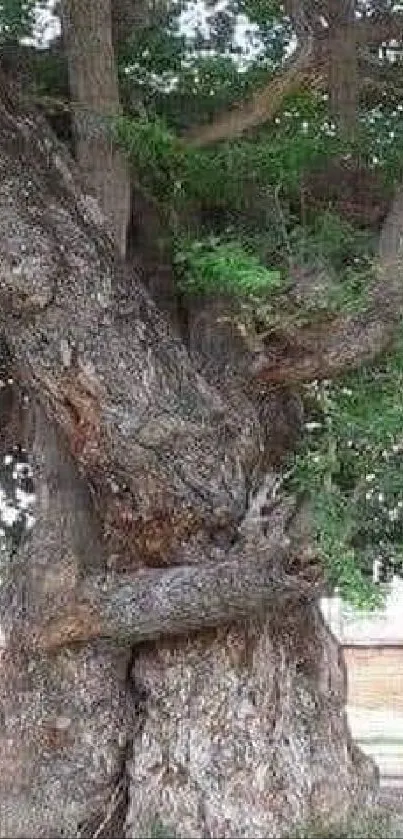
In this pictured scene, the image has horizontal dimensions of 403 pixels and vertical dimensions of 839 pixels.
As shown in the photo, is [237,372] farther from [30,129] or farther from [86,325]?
[30,129]

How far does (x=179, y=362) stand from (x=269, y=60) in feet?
3.91

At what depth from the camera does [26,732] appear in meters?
3.55

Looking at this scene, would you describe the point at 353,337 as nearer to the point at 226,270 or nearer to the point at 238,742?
the point at 226,270

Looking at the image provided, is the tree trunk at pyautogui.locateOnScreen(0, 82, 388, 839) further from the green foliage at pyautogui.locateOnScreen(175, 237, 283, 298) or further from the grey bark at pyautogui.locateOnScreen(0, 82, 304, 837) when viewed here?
the green foliage at pyautogui.locateOnScreen(175, 237, 283, 298)

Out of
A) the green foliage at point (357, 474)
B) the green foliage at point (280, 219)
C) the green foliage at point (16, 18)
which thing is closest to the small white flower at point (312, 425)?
the green foliage at point (280, 219)

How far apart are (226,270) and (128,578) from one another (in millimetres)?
1017

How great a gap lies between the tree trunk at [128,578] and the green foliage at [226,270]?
35 cm

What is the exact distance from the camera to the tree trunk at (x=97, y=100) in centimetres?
356

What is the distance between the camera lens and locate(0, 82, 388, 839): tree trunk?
338 centimetres

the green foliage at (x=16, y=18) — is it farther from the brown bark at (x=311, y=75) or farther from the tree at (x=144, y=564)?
the brown bark at (x=311, y=75)

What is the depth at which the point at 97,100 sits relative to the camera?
357cm

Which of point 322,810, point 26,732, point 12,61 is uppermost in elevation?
point 12,61

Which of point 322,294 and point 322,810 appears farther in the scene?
point 322,810

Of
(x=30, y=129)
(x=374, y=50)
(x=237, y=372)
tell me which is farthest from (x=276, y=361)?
(x=374, y=50)
